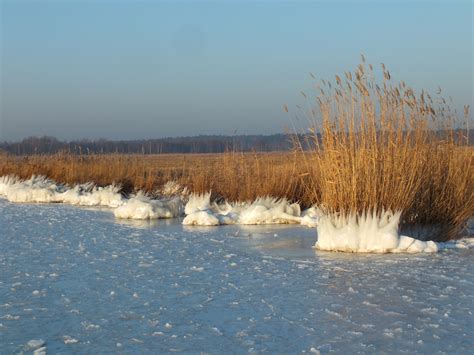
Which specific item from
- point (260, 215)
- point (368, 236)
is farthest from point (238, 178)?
point (368, 236)

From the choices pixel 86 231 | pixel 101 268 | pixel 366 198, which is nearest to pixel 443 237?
pixel 366 198

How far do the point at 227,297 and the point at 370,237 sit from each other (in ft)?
9.13

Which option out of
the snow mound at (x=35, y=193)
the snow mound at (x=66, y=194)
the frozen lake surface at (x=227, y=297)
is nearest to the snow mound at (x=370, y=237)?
the frozen lake surface at (x=227, y=297)

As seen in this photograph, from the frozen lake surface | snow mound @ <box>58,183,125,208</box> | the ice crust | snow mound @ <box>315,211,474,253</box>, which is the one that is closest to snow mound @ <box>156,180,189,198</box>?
the ice crust

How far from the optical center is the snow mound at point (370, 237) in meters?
7.45

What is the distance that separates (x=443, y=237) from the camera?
833 cm

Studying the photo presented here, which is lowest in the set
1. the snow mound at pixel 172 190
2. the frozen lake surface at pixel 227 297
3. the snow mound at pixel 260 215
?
the frozen lake surface at pixel 227 297

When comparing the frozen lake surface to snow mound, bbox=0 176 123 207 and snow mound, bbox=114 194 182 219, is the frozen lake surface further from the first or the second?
snow mound, bbox=0 176 123 207

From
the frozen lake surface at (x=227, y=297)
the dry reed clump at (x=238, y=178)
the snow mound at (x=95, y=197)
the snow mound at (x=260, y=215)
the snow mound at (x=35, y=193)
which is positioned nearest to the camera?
the frozen lake surface at (x=227, y=297)

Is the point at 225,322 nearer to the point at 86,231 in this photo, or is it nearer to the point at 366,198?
the point at 366,198

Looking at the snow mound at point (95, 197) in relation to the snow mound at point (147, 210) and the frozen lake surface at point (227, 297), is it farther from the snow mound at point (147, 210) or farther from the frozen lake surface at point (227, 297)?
the frozen lake surface at point (227, 297)

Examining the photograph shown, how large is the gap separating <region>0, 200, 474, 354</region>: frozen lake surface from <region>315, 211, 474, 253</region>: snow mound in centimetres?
22

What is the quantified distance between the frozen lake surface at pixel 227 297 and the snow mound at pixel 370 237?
0.22 m

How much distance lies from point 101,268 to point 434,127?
15.8 feet
